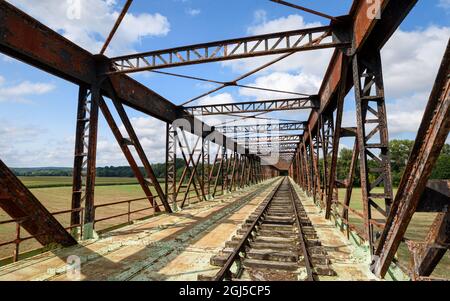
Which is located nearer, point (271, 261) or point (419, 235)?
point (271, 261)

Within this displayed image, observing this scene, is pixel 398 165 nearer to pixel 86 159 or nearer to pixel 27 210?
pixel 86 159

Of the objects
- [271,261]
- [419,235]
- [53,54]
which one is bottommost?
[419,235]

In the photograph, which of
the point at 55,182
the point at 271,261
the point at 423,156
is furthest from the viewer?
the point at 55,182

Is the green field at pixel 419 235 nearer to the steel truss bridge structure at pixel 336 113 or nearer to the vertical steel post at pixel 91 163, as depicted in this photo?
the steel truss bridge structure at pixel 336 113

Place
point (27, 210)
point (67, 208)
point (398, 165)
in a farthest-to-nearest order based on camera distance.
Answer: point (398, 165)
point (67, 208)
point (27, 210)

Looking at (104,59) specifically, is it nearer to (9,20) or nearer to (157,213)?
(9,20)

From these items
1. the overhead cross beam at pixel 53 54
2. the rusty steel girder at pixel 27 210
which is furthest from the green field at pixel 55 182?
the rusty steel girder at pixel 27 210

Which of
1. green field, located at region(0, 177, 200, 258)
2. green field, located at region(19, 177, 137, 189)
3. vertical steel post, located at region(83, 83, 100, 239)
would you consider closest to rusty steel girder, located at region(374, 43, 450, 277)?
vertical steel post, located at region(83, 83, 100, 239)

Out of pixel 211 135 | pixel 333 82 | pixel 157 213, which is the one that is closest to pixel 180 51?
pixel 333 82

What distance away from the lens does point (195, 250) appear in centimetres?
610

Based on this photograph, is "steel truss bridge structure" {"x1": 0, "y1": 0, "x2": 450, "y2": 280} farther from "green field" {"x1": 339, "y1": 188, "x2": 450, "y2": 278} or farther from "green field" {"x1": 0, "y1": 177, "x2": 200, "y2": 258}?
"green field" {"x1": 0, "y1": 177, "x2": 200, "y2": 258}

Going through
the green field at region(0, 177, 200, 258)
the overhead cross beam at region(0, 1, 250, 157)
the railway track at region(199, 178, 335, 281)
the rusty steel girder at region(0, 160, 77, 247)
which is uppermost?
the overhead cross beam at region(0, 1, 250, 157)

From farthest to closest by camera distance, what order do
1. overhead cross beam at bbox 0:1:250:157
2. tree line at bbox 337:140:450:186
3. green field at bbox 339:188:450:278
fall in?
tree line at bbox 337:140:450:186
green field at bbox 339:188:450:278
overhead cross beam at bbox 0:1:250:157

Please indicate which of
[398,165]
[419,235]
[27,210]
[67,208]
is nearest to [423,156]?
[27,210]
